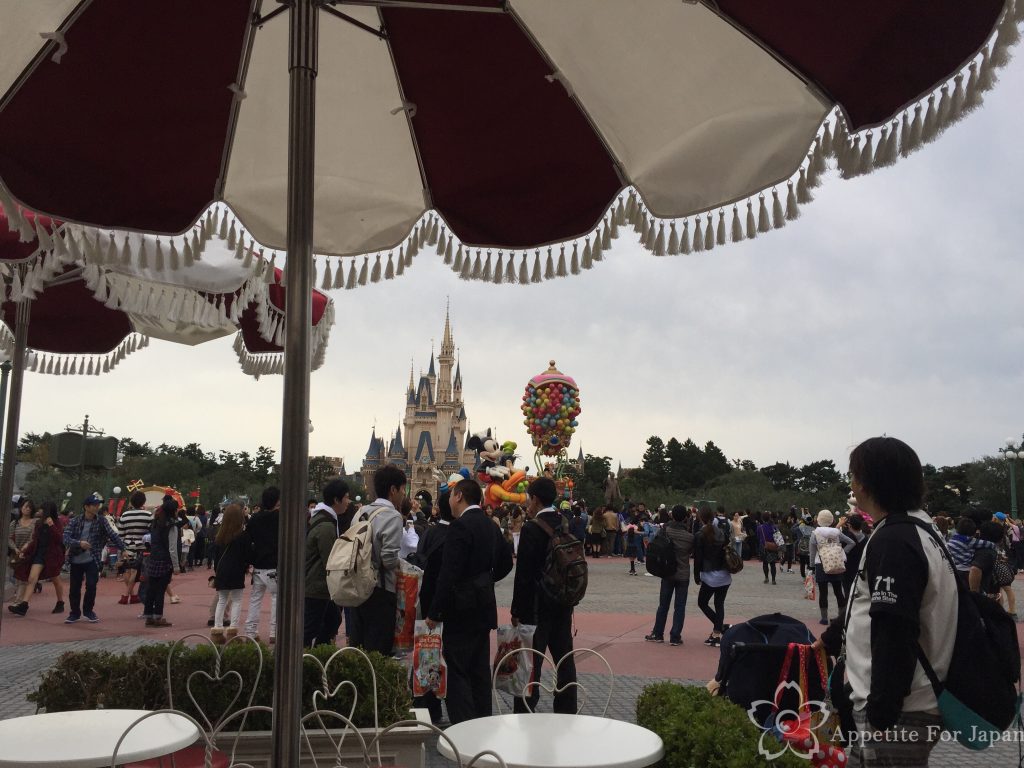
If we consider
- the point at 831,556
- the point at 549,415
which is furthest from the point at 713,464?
the point at 831,556

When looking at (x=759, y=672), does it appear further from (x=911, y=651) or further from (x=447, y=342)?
(x=447, y=342)

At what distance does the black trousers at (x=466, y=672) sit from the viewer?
5324 millimetres

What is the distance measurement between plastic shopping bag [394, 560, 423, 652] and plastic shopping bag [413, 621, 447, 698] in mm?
411

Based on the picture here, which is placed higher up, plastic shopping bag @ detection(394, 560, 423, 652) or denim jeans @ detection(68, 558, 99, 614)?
plastic shopping bag @ detection(394, 560, 423, 652)

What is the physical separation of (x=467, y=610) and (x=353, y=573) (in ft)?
3.35

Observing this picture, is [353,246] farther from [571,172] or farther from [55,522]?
[55,522]

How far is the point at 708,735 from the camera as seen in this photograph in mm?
2914

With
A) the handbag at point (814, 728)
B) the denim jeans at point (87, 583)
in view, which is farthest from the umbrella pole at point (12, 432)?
the denim jeans at point (87, 583)

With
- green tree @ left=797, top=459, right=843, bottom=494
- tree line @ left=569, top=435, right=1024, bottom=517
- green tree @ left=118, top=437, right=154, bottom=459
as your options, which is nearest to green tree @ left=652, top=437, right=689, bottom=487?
tree line @ left=569, top=435, right=1024, bottom=517

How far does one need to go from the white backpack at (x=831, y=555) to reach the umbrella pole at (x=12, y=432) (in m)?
9.91

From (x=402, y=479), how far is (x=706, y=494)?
5161 centimetres

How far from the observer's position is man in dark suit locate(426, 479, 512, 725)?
5297 millimetres

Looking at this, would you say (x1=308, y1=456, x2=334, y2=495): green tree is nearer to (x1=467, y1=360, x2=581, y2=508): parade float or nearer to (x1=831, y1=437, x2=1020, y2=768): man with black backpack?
(x1=467, y1=360, x2=581, y2=508): parade float

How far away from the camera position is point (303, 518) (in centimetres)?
206
